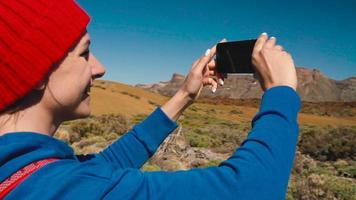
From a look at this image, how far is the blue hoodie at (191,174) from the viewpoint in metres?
1.26

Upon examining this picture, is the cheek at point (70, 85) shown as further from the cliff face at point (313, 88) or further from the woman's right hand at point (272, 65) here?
the cliff face at point (313, 88)

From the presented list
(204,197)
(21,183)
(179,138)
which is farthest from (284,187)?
(179,138)

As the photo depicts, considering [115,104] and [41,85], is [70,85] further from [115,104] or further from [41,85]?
[115,104]

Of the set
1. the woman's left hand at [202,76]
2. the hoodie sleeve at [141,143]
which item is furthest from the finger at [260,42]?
the hoodie sleeve at [141,143]

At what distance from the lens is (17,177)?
130 cm

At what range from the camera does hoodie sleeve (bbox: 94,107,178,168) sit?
2.39 m

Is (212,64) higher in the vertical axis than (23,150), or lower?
higher

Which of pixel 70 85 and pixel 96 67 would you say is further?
pixel 96 67

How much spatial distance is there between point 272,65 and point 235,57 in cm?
50

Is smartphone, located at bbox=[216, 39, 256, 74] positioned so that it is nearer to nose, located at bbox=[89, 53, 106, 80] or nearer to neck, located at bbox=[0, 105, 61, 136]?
nose, located at bbox=[89, 53, 106, 80]

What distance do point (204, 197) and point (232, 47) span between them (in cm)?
90

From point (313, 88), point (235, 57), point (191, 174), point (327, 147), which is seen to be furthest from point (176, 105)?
point (313, 88)

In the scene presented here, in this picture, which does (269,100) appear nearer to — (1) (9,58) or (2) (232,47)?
(2) (232,47)

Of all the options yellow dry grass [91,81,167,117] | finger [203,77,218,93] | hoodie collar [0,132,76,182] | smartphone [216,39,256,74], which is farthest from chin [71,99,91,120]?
yellow dry grass [91,81,167,117]
